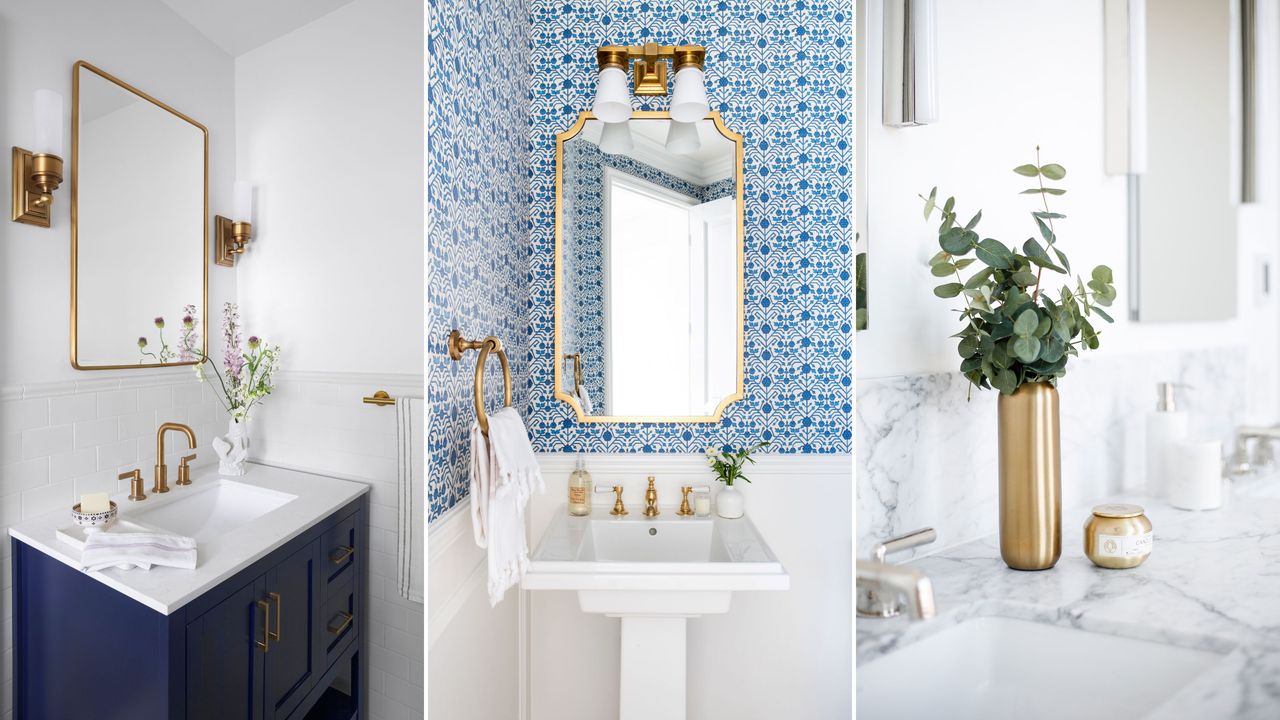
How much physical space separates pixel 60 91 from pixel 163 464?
273 millimetres

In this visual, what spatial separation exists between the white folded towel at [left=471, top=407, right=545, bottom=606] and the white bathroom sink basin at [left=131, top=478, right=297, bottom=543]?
0.41 meters

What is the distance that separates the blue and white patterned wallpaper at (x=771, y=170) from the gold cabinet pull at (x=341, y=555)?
914mm

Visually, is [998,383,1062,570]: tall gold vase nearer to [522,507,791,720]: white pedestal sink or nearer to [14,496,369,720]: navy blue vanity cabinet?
[522,507,791,720]: white pedestal sink

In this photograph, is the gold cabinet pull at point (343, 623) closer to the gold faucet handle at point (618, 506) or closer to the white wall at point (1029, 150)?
the white wall at point (1029, 150)

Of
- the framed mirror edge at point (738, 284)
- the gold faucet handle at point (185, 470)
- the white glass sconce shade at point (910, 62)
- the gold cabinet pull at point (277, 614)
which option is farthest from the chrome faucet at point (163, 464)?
the framed mirror edge at point (738, 284)

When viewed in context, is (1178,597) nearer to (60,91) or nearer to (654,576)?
(654,576)

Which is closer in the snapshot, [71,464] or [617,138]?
[71,464]

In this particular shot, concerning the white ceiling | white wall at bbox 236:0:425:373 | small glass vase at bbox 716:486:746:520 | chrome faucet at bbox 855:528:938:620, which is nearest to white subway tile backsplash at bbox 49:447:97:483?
white wall at bbox 236:0:425:373

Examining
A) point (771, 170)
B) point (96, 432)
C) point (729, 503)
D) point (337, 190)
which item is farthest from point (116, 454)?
point (771, 170)

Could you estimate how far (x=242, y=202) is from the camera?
0.45 metres

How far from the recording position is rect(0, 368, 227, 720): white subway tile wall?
1.19 feet

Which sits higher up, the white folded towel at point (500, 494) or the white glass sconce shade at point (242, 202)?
the white glass sconce shade at point (242, 202)

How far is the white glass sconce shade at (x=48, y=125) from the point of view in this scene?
1.20 ft

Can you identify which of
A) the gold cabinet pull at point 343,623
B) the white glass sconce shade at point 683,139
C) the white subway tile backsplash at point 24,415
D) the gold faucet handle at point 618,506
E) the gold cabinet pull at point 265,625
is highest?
the white glass sconce shade at point 683,139
